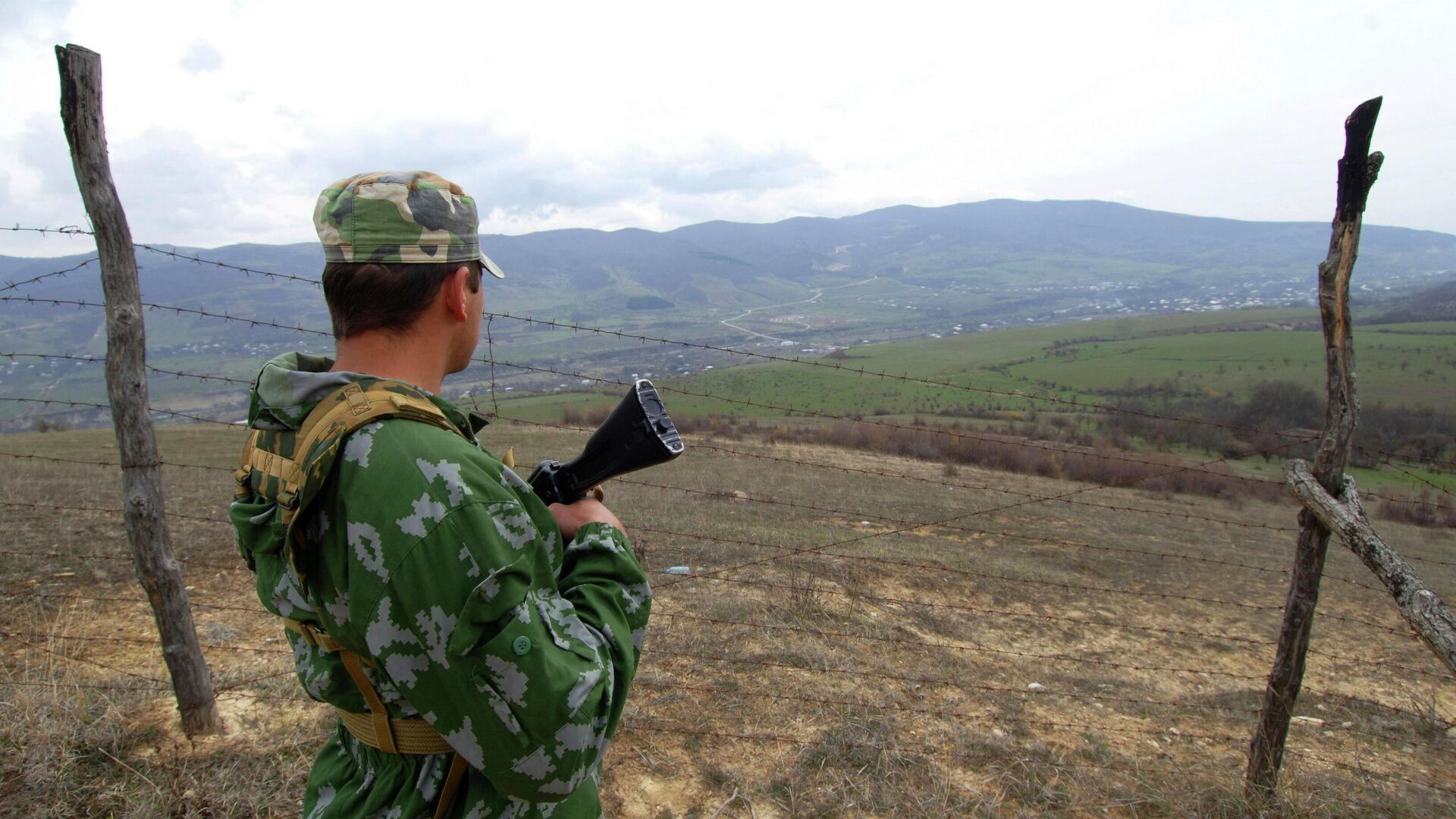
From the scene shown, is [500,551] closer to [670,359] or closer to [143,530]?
[143,530]

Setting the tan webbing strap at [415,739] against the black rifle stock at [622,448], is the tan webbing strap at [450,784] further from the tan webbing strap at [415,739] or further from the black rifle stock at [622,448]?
the black rifle stock at [622,448]

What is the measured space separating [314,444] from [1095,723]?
562 cm

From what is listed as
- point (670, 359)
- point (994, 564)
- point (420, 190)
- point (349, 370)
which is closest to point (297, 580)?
point (349, 370)

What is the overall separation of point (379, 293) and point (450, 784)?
957mm

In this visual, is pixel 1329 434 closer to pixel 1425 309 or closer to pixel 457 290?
pixel 457 290

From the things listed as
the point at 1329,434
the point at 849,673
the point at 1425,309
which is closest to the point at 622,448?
the point at 1329,434

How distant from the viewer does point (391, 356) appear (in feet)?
4.56

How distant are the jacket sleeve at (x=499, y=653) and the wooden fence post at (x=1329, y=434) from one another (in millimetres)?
3642

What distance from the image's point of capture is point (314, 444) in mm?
1225

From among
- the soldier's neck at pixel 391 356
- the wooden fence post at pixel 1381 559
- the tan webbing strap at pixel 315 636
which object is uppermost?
the soldier's neck at pixel 391 356

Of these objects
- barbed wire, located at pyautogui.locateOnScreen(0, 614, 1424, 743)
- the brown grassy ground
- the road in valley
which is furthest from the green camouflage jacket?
the road in valley

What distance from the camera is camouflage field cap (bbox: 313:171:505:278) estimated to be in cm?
134

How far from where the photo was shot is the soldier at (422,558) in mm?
1165

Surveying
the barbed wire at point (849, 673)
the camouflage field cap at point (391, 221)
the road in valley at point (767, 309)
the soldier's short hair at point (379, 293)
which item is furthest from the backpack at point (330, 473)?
the road in valley at point (767, 309)
